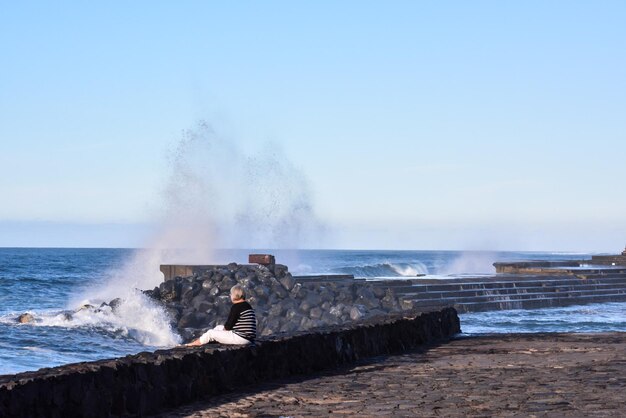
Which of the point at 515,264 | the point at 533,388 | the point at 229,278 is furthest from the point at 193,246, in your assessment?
the point at 533,388

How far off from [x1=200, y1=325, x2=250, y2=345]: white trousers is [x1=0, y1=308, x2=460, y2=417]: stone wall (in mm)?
124

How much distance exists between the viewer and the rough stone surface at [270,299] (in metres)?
25.3

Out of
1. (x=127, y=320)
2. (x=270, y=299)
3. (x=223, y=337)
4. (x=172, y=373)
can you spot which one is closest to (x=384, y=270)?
(x=270, y=299)

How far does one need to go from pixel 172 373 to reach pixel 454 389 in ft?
8.81

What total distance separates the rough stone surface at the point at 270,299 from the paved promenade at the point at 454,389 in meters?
11.4

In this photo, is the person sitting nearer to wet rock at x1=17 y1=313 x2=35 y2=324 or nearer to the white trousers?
the white trousers

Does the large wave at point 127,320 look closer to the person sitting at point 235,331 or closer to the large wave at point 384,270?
the person sitting at point 235,331

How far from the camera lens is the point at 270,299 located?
27328 mm

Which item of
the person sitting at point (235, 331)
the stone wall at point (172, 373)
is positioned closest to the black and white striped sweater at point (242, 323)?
the person sitting at point (235, 331)

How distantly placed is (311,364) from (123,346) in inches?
546

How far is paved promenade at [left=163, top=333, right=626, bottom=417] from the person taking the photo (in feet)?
27.7

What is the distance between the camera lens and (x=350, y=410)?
8.52 m

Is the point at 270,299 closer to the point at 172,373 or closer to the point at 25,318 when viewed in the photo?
the point at 25,318

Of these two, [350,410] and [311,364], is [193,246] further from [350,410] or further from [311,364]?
[350,410]
